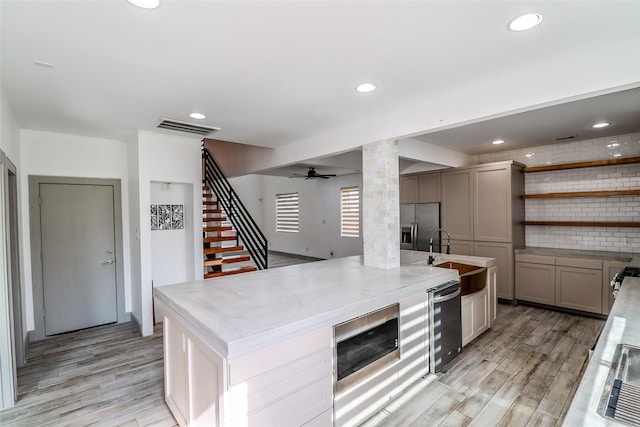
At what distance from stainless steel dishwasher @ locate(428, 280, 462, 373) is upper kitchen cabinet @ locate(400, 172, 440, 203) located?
9.58 feet

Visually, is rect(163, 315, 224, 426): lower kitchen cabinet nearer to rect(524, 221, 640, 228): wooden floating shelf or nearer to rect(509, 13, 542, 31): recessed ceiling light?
rect(509, 13, 542, 31): recessed ceiling light

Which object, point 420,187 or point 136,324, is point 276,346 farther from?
point 420,187

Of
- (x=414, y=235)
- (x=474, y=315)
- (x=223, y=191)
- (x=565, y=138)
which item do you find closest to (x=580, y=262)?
(x=565, y=138)

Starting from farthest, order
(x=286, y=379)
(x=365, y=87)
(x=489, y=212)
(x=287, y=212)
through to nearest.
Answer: (x=287, y=212)
(x=489, y=212)
(x=365, y=87)
(x=286, y=379)

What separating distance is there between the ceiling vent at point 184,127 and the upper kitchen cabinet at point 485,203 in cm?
405

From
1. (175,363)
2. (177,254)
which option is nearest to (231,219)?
(177,254)

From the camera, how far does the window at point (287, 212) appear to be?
32.4 feet

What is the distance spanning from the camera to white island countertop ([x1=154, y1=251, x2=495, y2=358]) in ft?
5.44

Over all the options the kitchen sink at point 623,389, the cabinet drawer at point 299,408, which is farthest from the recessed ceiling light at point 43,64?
the kitchen sink at point 623,389

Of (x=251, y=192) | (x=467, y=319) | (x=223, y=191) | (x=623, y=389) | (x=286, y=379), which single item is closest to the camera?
(x=623, y=389)

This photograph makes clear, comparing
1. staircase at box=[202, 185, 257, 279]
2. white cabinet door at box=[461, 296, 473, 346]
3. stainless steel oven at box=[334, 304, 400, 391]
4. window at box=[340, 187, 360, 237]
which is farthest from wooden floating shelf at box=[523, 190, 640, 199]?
staircase at box=[202, 185, 257, 279]

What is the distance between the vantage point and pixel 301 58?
6.81ft

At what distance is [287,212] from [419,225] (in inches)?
209

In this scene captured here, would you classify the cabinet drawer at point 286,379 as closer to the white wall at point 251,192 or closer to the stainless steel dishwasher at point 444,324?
the stainless steel dishwasher at point 444,324
